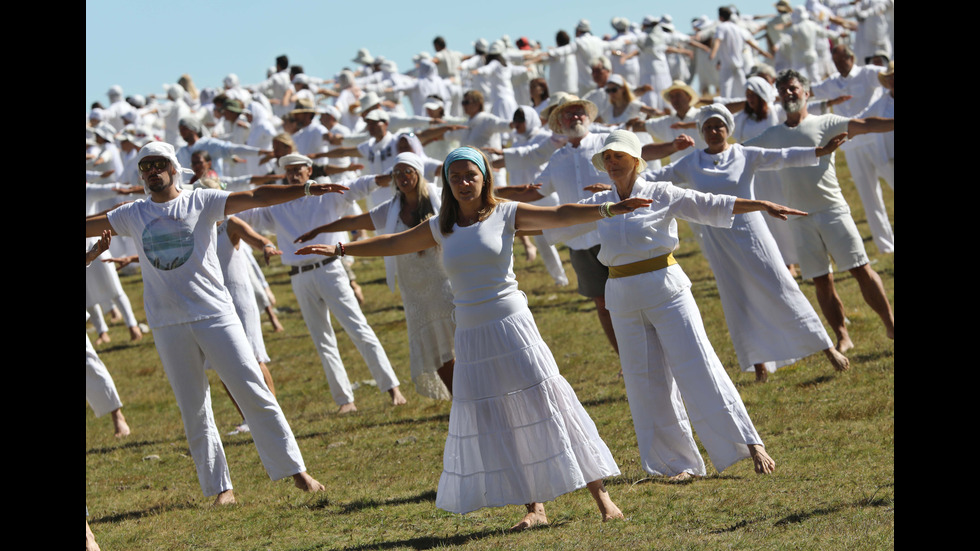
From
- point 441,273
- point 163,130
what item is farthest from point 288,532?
point 163,130

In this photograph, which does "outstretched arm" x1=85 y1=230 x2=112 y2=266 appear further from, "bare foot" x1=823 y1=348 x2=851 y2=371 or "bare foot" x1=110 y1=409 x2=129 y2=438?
"bare foot" x1=823 y1=348 x2=851 y2=371

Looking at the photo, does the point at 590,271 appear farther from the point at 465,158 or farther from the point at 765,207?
the point at 465,158

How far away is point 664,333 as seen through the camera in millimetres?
6891

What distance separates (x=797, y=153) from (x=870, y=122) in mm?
814

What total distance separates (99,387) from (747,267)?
5.79m

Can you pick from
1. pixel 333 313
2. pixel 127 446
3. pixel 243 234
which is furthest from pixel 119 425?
pixel 243 234

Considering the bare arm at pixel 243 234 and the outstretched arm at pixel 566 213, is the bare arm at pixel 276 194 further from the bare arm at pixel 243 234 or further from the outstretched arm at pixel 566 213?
the bare arm at pixel 243 234

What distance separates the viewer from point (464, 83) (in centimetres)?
2719

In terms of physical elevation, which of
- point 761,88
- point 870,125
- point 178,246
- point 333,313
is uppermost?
point 761,88

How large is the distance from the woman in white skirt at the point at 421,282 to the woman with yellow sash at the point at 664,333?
7.15 feet

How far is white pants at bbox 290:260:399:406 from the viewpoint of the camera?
1047 centimetres

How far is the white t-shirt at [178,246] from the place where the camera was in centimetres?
728

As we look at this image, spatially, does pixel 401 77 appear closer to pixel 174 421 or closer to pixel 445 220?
pixel 174 421

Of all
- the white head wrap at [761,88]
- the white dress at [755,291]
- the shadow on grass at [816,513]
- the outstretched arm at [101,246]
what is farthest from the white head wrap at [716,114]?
the outstretched arm at [101,246]
